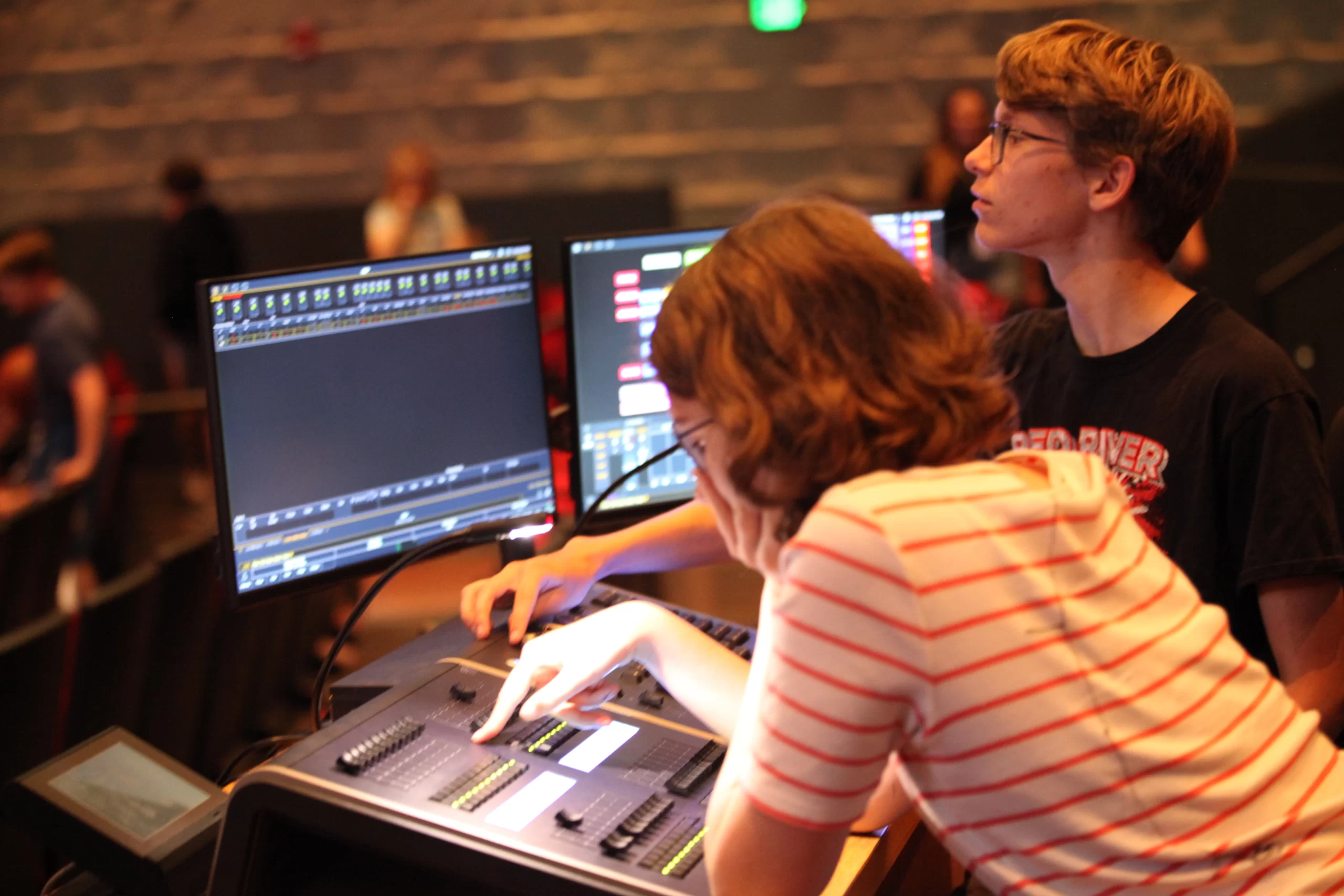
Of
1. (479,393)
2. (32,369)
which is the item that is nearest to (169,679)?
(479,393)

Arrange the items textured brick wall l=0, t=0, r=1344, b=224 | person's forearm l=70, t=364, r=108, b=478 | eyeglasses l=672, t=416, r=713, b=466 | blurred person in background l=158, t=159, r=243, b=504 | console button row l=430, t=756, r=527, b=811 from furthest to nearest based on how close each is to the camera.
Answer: textured brick wall l=0, t=0, r=1344, b=224 < blurred person in background l=158, t=159, r=243, b=504 < person's forearm l=70, t=364, r=108, b=478 < console button row l=430, t=756, r=527, b=811 < eyeglasses l=672, t=416, r=713, b=466

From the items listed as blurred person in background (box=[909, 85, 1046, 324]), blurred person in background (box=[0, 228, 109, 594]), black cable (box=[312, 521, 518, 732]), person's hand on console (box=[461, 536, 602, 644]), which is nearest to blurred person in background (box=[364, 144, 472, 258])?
blurred person in background (box=[0, 228, 109, 594])

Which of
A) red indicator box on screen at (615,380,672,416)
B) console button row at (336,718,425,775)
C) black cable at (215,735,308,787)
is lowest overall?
black cable at (215,735,308,787)

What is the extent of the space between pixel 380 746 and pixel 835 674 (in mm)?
459

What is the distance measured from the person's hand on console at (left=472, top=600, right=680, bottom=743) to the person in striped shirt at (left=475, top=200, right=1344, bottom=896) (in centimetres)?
22

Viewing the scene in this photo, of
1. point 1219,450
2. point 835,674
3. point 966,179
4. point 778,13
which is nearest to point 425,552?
point 835,674

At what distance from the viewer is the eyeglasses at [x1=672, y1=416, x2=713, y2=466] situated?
0.92 meters

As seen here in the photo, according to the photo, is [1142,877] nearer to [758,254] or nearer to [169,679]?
[758,254]

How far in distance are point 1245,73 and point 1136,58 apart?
15.5ft

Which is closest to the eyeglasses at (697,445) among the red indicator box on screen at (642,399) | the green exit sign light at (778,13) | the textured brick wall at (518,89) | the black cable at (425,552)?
the black cable at (425,552)

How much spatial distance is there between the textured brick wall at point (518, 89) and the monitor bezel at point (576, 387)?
4.34 m

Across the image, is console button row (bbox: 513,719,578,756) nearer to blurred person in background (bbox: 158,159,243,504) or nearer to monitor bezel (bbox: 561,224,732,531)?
monitor bezel (bbox: 561,224,732,531)

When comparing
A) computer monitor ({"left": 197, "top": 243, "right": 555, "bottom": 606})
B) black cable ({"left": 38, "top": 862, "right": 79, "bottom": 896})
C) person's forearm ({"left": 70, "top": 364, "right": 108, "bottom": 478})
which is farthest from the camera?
person's forearm ({"left": 70, "top": 364, "right": 108, "bottom": 478})

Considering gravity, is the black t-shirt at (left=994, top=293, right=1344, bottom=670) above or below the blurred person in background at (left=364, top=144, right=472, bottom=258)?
below
